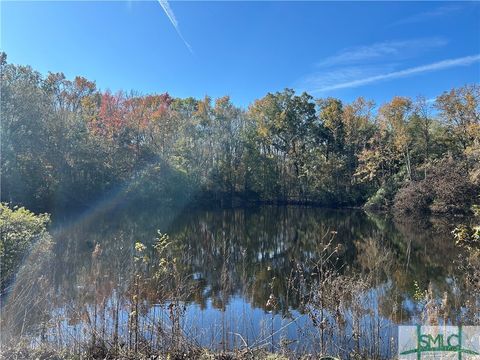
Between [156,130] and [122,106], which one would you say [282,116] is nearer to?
[156,130]

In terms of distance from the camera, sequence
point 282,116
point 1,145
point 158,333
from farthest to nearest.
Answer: point 282,116, point 1,145, point 158,333

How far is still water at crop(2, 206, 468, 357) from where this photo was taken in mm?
5238

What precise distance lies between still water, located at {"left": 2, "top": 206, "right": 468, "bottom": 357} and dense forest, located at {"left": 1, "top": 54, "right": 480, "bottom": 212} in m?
5.29

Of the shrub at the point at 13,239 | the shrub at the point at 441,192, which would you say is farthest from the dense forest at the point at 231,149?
the shrub at the point at 13,239

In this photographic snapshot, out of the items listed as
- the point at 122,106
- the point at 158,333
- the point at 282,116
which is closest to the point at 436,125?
the point at 282,116

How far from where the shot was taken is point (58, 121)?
28500mm

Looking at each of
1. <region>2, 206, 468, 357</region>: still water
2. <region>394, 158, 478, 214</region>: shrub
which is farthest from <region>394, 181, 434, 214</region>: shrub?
<region>2, 206, 468, 357</region>: still water

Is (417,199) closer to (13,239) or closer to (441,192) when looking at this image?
(441,192)

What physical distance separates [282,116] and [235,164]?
798cm

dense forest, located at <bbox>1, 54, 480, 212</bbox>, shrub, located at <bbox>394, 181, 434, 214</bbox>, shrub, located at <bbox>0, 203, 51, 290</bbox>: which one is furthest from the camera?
shrub, located at <bbox>394, 181, 434, 214</bbox>

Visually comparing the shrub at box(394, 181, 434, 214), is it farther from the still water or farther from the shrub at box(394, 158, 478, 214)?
the still water

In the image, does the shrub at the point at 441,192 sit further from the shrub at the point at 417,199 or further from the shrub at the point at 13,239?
the shrub at the point at 13,239

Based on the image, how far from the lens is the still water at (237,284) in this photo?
5238 millimetres

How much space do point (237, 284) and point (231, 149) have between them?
118 feet
